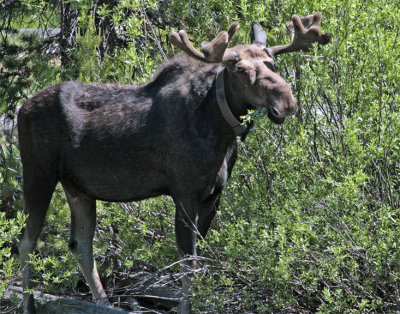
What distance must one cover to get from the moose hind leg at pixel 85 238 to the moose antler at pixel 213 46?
67.9 inches

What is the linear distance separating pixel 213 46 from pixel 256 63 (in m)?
0.37

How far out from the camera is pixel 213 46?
232 inches

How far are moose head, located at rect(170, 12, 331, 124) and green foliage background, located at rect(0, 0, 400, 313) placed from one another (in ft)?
0.50

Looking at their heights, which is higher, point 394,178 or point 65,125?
point 65,125

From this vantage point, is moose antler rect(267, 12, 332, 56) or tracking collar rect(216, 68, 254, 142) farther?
moose antler rect(267, 12, 332, 56)

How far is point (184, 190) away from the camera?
6.12 metres

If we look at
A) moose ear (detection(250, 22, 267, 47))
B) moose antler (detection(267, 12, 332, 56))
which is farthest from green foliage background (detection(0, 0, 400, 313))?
moose ear (detection(250, 22, 267, 47))

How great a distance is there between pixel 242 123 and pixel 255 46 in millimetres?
723

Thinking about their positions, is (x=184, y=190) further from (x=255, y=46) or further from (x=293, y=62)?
(x=293, y=62)

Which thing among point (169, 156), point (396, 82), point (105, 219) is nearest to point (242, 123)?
point (169, 156)

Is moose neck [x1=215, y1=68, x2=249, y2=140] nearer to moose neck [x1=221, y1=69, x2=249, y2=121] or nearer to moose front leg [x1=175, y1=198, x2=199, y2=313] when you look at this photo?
moose neck [x1=221, y1=69, x2=249, y2=121]

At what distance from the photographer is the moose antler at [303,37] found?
626 cm

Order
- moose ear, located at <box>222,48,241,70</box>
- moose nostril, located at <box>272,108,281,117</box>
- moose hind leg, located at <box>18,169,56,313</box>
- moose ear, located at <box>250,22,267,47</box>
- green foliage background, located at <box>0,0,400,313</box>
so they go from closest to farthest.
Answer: moose nostril, located at <box>272,108,281,117</box>
green foliage background, located at <box>0,0,400,313</box>
moose ear, located at <box>222,48,241,70</box>
moose ear, located at <box>250,22,267,47</box>
moose hind leg, located at <box>18,169,56,313</box>

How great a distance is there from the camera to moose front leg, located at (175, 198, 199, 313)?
6121mm
